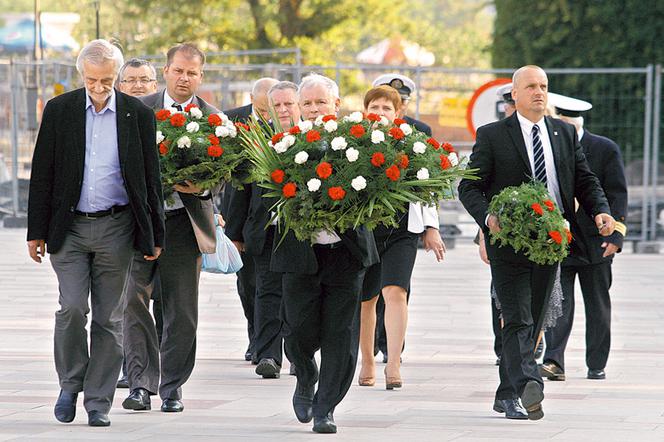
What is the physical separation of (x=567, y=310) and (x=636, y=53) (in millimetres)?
20702

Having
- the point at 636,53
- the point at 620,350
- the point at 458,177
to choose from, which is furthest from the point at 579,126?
the point at 636,53

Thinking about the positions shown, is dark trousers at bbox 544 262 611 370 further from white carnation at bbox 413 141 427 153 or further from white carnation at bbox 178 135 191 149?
white carnation at bbox 178 135 191 149

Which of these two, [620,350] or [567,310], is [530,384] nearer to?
[567,310]

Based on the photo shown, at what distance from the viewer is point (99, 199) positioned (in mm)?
7801

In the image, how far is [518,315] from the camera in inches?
326

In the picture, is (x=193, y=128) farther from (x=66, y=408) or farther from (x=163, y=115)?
(x=66, y=408)

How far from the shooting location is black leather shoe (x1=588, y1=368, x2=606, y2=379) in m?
9.95

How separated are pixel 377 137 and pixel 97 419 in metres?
1.94

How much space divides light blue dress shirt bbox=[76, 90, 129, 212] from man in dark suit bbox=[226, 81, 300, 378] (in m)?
2.29

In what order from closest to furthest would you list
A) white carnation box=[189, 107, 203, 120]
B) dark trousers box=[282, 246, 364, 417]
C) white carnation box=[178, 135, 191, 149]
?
dark trousers box=[282, 246, 364, 417]
white carnation box=[178, 135, 191, 149]
white carnation box=[189, 107, 203, 120]

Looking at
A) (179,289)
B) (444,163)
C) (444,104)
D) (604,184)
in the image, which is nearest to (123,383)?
(179,289)

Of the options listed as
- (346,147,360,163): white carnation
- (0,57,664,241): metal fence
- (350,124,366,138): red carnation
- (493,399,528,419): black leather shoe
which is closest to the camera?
(346,147,360,163): white carnation

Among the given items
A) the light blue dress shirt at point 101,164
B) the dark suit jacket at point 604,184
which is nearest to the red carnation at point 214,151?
the light blue dress shirt at point 101,164

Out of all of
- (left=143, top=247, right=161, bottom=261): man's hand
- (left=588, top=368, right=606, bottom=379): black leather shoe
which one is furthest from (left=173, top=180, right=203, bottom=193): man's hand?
(left=588, top=368, right=606, bottom=379): black leather shoe
